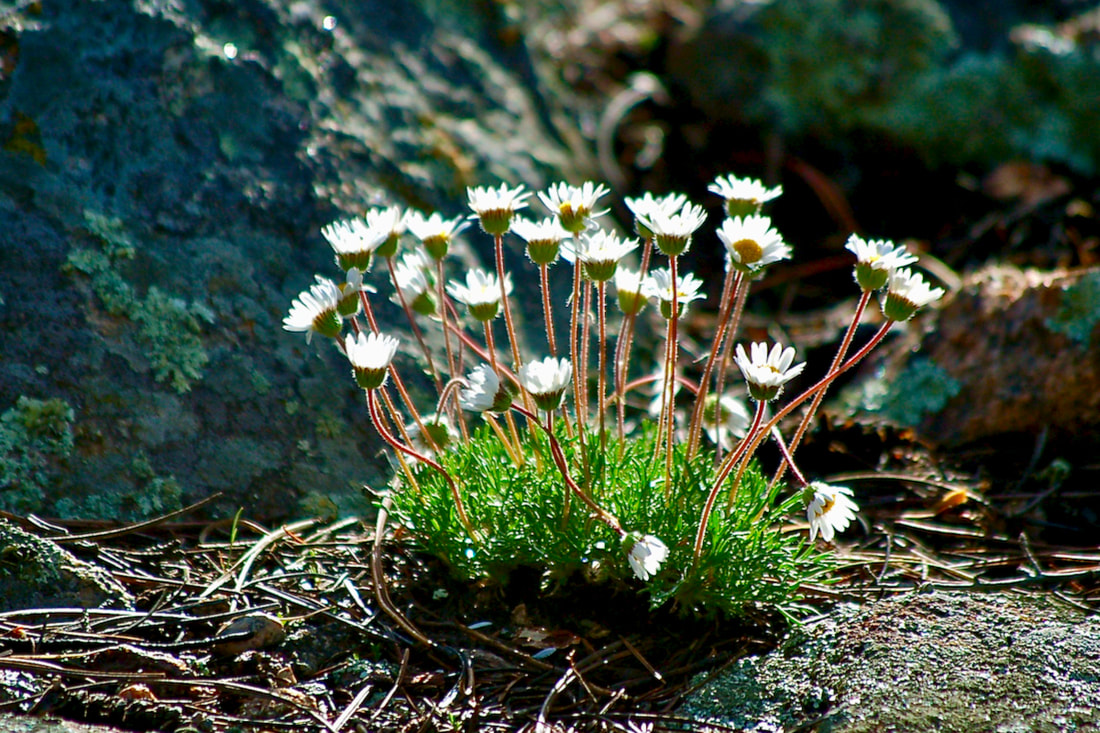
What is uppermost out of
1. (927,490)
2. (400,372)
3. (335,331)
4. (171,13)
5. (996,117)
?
(171,13)

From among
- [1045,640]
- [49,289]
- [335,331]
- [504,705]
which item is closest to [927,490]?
[1045,640]

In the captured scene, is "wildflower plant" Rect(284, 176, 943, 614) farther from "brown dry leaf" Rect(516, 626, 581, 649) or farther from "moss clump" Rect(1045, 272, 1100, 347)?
"moss clump" Rect(1045, 272, 1100, 347)

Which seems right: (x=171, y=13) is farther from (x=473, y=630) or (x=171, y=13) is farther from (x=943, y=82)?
(x=943, y=82)

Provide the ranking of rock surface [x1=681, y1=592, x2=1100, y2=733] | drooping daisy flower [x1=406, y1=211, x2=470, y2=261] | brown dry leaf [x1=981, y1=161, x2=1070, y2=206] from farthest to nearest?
brown dry leaf [x1=981, y1=161, x2=1070, y2=206] < drooping daisy flower [x1=406, y1=211, x2=470, y2=261] < rock surface [x1=681, y1=592, x2=1100, y2=733]

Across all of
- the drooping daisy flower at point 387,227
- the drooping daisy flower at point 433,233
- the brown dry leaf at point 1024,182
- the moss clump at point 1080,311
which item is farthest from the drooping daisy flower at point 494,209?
the brown dry leaf at point 1024,182

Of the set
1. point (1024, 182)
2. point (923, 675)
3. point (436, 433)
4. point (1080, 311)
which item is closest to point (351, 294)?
point (436, 433)

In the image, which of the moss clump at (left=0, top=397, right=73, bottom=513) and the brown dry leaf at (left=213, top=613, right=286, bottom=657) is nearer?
the brown dry leaf at (left=213, top=613, right=286, bottom=657)

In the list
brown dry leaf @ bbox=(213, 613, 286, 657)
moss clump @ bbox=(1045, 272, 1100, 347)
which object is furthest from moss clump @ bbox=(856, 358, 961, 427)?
brown dry leaf @ bbox=(213, 613, 286, 657)

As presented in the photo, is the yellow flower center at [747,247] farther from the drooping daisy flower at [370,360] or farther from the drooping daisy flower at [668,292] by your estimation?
the drooping daisy flower at [370,360]
